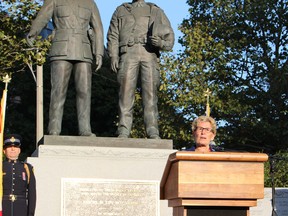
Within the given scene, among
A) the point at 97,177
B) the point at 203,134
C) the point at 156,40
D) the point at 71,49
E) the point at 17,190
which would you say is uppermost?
the point at 156,40

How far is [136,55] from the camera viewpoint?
1144cm

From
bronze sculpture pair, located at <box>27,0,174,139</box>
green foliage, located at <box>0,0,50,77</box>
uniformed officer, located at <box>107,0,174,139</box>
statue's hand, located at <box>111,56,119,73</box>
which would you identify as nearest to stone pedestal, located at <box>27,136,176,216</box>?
bronze sculpture pair, located at <box>27,0,174,139</box>

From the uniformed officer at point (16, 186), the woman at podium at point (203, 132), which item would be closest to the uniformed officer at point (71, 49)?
the uniformed officer at point (16, 186)

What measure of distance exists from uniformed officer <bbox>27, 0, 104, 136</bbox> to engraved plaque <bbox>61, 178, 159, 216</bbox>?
100 centimetres

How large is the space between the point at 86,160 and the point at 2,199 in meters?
1.79

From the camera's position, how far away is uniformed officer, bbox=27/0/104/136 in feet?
36.1

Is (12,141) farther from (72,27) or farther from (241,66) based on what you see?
(241,66)

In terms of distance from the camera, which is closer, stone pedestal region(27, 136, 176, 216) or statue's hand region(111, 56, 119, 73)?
stone pedestal region(27, 136, 176, 216)

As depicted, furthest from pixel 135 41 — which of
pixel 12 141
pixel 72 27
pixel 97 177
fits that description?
pixel 12 141

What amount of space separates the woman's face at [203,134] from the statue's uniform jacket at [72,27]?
212 inches

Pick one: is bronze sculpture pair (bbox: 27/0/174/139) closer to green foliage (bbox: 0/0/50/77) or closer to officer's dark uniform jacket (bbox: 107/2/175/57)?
officer's dark uniform jacket (bbox: 107/2/175/57)

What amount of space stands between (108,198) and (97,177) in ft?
1.22

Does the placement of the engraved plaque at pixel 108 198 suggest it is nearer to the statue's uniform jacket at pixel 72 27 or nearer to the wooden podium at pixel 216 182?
the statue's uniform jacket at pixel 72 27

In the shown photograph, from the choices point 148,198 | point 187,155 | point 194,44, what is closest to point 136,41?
point 148,198
